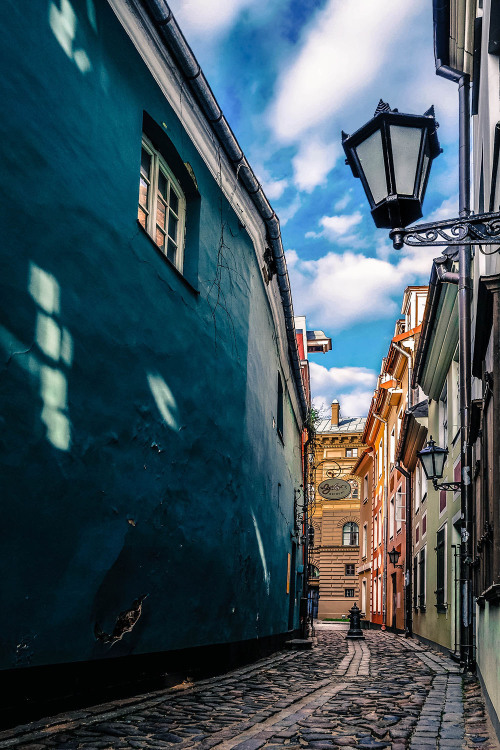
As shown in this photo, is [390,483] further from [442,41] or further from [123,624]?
[123,624]

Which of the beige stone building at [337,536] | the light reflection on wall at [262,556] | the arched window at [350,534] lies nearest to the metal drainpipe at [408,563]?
the light reflection on wall at [262,556]

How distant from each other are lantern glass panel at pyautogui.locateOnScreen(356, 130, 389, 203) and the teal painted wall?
2064 mm

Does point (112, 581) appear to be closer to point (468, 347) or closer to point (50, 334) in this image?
point (50, 334)

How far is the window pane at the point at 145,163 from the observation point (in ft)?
23.2

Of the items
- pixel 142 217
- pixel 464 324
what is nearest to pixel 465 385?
pixel 464 324

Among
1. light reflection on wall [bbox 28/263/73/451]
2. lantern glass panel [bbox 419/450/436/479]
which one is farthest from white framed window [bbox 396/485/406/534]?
light reflection on wall [bbox 28/263/73/451]

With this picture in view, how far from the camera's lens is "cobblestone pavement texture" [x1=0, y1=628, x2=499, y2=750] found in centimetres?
439

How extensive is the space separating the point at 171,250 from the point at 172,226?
0.28 meters

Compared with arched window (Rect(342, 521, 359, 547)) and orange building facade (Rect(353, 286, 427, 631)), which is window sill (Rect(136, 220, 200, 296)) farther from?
arched window (Rect(342, 521, 359, 547))

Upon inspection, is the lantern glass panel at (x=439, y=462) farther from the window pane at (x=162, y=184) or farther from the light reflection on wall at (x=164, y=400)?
the window pane at (x=162, y=184)

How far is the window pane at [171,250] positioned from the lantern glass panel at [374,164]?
11.9 feet

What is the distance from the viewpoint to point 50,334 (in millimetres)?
4863

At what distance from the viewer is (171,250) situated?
7.81m

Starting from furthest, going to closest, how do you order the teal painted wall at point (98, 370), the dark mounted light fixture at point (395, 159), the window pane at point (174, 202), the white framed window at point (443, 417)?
the white framed window at point (443, 417)
the window pane at point (174, 202)
the teal painted wall at point (98, 370)
the dark mounted light fixture at point (395, 159)
